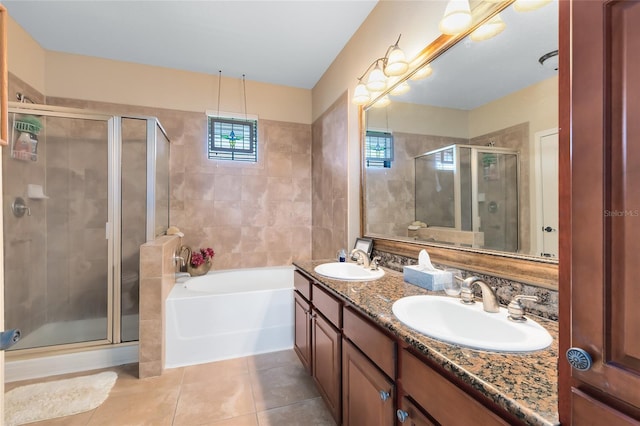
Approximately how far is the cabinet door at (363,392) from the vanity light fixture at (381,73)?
1570mm

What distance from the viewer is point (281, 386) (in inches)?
75.6

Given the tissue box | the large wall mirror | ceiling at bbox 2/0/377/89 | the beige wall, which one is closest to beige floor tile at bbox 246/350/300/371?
the beige wall

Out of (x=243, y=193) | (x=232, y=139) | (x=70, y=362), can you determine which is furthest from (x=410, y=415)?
(x=232, y=139)

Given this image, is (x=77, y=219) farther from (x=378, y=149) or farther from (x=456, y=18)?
(x=456, y=18)

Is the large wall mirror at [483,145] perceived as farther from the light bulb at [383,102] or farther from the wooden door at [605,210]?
the wooden door at [605,210]

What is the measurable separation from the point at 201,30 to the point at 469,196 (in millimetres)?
2481

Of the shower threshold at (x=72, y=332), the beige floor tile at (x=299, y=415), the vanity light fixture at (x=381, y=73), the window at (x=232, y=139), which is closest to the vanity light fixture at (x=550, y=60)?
the vanity light fixture at (x=381, y=73)

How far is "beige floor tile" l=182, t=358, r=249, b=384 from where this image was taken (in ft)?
6.66

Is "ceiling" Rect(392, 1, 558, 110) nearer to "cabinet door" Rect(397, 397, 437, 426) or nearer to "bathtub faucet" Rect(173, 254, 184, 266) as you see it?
"cabinet door" Rect(397, 397, 437, 426)

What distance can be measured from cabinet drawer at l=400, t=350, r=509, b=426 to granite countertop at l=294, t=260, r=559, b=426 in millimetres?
61

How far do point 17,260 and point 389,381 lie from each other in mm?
3021

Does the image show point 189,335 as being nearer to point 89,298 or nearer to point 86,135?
point 89,298

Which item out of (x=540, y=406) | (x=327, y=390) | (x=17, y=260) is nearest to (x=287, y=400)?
(x=327, y=390)

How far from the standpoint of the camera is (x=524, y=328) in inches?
35.0
